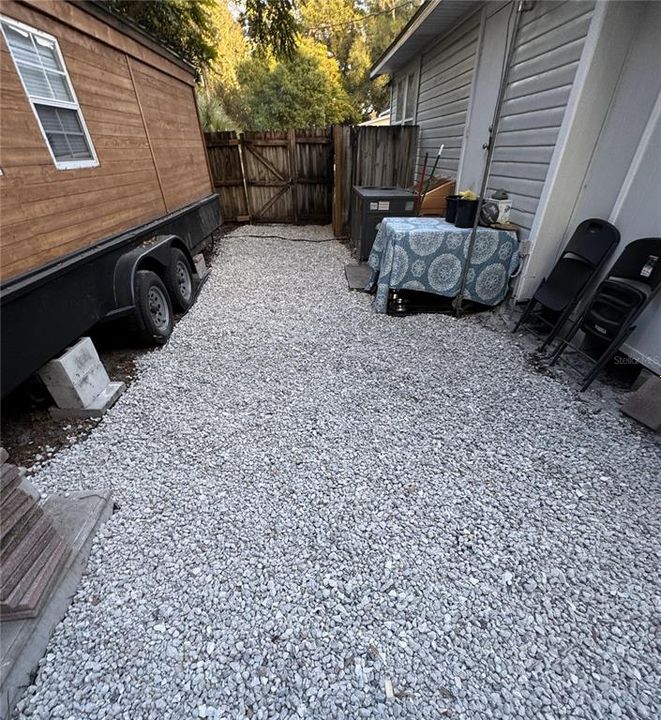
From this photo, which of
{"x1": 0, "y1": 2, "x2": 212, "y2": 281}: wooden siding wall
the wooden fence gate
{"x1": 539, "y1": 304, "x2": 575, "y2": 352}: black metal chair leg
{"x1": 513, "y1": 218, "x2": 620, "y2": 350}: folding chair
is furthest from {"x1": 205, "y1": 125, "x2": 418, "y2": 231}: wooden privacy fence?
{"x1": 539, "y1": 304, "x2": 575, "y2": 352}: black metal chair leg

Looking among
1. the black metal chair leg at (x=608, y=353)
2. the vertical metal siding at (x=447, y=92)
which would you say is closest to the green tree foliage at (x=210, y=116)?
the vertical metal siding at (x=447, y=92)

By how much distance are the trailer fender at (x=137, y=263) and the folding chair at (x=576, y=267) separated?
3586mm

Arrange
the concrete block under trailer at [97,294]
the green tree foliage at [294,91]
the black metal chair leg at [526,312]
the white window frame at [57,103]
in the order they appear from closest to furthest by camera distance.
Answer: the concrete block under trailer at [97,294] → the white window frame at [57,103] → the black metal chair leg at [526,312] → the green tree foliage at [294,91]

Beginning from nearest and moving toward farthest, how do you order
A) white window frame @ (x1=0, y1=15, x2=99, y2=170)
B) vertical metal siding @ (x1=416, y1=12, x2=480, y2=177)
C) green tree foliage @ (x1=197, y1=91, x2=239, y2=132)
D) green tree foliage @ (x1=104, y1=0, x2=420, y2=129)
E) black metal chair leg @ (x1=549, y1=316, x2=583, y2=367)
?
white window frame @ (x1=0, y1=15, x2=99, y2=170)
black metal chair leg @ (x1=549, y1=316, x2=583, y2=367)
vertical metal siding @ (x1=416, y1=12, x2=480, y2=177)
green tree foliage @ (x1=104, y1=0, x2=420, y2=129)
green tree foliage @ (x1=197, y1=91, x2=239, y2=132)

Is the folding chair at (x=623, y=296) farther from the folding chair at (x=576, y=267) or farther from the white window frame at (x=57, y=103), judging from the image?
the white window frame at (x=57, y=103)

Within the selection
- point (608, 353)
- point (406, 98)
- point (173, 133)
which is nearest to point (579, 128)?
point (608, 353)

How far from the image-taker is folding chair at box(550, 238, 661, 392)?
2.31 meters

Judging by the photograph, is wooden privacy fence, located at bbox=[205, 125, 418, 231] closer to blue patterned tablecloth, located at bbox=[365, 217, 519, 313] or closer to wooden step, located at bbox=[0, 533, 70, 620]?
blue patterned tablecloth, located at bbox=[365, 217, 519, 313]

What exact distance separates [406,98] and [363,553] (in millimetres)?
9447

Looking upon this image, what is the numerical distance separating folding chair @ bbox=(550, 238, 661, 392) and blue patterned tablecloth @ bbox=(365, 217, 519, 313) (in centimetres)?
104

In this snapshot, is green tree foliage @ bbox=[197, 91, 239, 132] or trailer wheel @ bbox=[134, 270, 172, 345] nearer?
trailer wheel @ bbox=[134, 270, 172, 345]

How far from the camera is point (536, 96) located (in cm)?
308

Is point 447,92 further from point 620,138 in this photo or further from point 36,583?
point 36,583

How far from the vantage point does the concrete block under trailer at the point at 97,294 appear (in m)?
1.89
